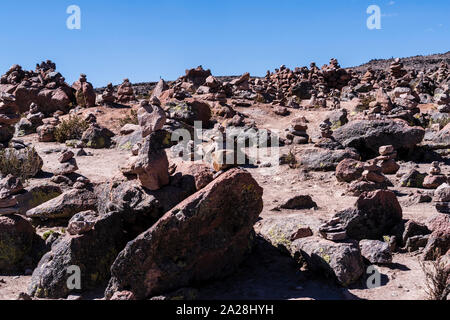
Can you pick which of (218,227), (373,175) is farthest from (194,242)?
(373,175)

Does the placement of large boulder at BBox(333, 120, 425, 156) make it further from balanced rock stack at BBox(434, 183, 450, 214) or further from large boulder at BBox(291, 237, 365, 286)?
large boulder at BBox(291, 237, 365, 286)

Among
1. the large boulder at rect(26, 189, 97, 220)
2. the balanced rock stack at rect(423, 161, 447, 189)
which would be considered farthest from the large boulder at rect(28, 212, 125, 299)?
the balanced rock stack at rect(423, 161, 447, 189)

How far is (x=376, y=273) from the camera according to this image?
5926mm

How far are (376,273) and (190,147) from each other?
28.2 ft

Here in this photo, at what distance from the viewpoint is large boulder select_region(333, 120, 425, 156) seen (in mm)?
12906

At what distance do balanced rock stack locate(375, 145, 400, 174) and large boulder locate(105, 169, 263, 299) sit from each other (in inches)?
260

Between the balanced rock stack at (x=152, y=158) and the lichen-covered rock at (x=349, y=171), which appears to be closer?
the balanced rock stack at (x=152, y=158)

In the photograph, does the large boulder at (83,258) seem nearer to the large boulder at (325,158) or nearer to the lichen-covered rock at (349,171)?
the lichen-covered rock at (349,171)

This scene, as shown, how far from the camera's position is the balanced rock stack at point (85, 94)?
21.2 meters

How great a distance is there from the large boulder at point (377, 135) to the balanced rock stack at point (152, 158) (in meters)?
7.96

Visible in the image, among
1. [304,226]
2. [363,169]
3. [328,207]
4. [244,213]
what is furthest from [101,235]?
[363,169]

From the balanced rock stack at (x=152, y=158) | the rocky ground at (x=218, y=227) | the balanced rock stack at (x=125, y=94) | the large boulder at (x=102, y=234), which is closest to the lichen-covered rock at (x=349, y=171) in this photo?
the rocky ground at (x=218, y=227)

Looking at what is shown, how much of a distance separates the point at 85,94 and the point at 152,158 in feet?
52.8
